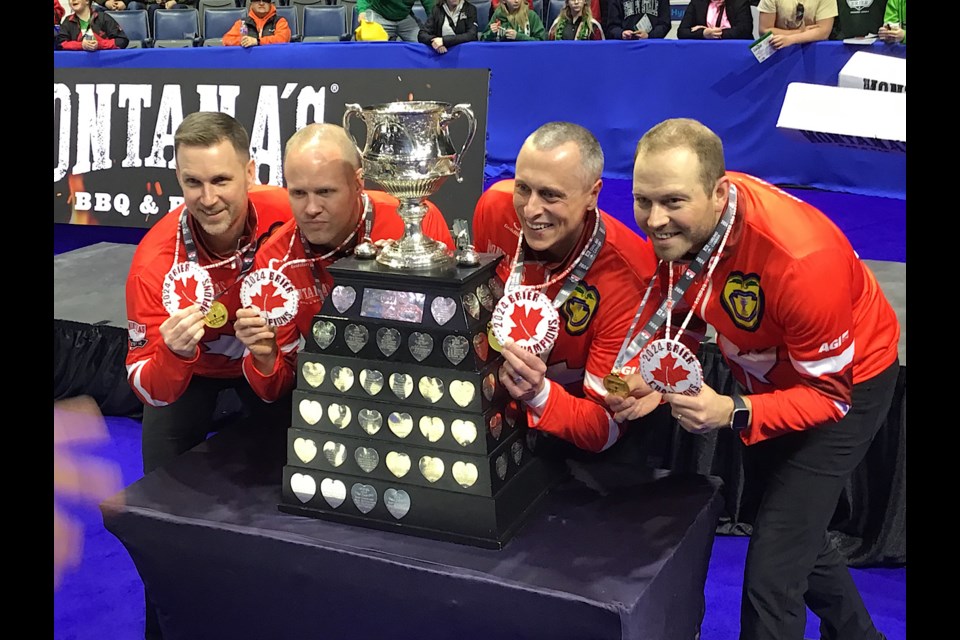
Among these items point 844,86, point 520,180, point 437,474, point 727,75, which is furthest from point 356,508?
point 727,75

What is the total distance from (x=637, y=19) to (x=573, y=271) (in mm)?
6759

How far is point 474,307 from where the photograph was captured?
2.07 m

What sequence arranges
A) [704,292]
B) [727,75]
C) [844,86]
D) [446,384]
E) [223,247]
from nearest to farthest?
1. [446,384]
2. [844,86]
3. [704,292]
4. [223,247]
5. [727,75]

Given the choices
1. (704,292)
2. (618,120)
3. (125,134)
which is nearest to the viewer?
(704,292)

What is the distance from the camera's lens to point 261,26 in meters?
8.81

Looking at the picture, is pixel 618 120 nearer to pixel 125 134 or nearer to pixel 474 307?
pixel 125 134

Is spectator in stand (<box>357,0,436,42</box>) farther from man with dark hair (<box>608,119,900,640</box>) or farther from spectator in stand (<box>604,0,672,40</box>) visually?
man with dark hair (<box>608,119,900,640</box>)

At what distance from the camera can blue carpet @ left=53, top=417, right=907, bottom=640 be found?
3025 millimetres

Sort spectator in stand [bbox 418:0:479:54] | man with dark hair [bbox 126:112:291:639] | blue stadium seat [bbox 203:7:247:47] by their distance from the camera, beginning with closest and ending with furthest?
man with dark hair [bbox 126:112:291:639]
spectator in stand [bbox 418:0:479:54]
blue stadium seat [bbox 203:7:247:47]

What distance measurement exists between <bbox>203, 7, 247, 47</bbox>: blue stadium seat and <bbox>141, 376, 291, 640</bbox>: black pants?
7.49 meters

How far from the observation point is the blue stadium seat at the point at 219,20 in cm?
967

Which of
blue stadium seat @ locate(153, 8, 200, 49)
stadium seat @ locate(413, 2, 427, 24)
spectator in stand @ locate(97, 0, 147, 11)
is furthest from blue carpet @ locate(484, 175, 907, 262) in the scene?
spectator in stand @ locate(97, 0, 147, 11)

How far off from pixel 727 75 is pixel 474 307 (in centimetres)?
579

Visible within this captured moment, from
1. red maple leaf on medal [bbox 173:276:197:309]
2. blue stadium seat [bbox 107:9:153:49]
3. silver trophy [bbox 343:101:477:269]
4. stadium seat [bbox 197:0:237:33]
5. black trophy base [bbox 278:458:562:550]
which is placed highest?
stadium seat [bbox 197:0:237:33]
